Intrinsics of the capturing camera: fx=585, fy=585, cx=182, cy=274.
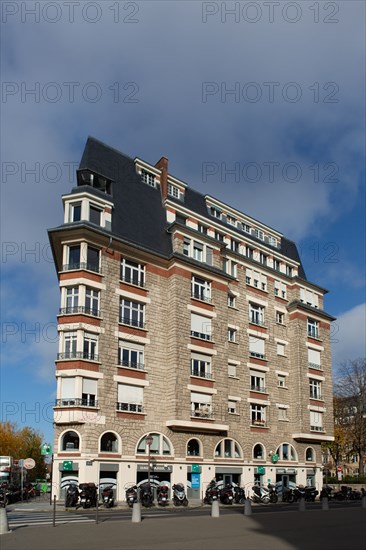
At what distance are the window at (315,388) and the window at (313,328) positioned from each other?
4.15 metres

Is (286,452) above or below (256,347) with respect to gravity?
below

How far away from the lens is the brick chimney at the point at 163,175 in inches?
1863

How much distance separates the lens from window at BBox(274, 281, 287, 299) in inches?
2079

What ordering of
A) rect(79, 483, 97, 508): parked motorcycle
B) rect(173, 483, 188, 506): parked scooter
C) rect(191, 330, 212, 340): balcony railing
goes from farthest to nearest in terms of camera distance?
1. rect(191, 330, 212, 340): balcony railing
2. rect(173, 483, 188, 506): parked scooter
3. rect(79, 483, 97, 508): parked motorcycle

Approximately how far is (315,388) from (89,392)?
80.1 feet

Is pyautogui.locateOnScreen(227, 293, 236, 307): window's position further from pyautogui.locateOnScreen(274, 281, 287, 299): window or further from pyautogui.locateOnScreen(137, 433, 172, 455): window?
pyautogui.locateOnScreen(137, 433, 172, 455): window

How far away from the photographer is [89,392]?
3597cm

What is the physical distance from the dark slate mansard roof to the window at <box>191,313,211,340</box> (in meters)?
5.16

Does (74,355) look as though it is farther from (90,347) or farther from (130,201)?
(130,201)

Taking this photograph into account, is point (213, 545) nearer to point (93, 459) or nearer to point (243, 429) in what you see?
point (93, 459)

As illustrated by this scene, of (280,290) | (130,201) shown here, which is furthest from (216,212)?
(130,201)

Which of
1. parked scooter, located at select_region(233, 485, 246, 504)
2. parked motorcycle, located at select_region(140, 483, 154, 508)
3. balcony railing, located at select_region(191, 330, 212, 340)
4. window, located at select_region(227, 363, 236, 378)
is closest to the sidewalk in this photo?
parked motorcycle, located at select_region(140, 483, 154, 508)

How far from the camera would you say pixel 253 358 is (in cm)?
4775

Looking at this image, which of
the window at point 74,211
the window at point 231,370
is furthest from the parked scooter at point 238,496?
the window at point 74,211
